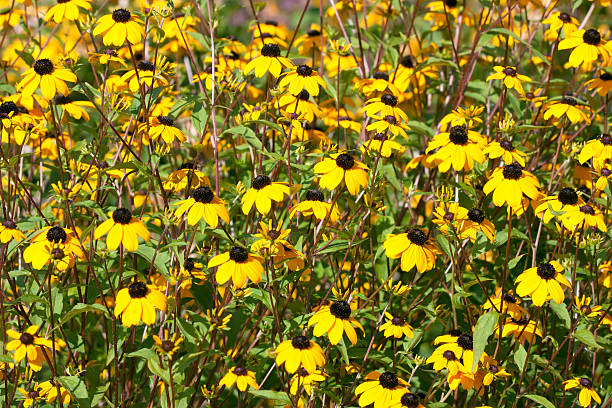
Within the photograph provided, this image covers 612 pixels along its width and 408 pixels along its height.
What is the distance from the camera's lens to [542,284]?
2457 millimetres

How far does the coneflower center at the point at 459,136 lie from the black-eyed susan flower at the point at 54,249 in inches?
57.6

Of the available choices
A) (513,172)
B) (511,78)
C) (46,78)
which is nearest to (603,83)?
(511,78)

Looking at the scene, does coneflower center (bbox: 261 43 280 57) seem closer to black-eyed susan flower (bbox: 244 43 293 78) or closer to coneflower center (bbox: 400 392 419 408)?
black-eyed susan flower (bbox: 244 43 293 78)

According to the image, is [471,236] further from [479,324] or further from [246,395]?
[246,395]

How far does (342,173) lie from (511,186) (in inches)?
24.4

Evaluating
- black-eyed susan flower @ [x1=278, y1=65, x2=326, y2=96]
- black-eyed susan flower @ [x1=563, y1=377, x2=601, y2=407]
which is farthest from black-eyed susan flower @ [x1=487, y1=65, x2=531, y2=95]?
black-eyed susan flower @ [x1=563, y1=377, x2=601, y2=407]

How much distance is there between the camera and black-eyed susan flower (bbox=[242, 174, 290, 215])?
2.47 m

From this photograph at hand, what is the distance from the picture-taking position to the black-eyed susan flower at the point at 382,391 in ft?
7.97

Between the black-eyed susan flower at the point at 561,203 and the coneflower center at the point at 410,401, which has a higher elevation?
the black-eyed susan flower at the point at 561,203

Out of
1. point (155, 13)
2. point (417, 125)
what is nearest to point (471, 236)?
point (417, 125)

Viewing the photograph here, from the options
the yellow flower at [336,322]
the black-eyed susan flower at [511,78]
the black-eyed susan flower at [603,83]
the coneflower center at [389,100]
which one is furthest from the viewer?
the black-eyed susan flower at [603,83]

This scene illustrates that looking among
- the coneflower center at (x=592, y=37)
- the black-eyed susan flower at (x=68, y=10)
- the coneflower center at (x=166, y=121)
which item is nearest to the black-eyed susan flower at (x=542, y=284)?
the coneflower center at (x=592, y=37)

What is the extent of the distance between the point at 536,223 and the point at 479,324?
140 cm

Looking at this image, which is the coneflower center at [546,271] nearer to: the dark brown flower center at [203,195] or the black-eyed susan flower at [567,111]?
the black-eyed susan flower at [567,111]
